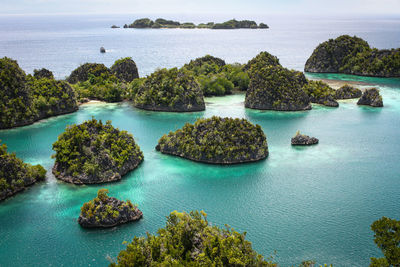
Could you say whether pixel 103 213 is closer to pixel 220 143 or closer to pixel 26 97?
pixel 220 143

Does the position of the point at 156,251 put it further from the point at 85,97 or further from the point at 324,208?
the point at 85,97

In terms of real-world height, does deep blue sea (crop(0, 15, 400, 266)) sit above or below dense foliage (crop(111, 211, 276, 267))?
below

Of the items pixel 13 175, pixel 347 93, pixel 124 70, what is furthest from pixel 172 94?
pixel 347 93

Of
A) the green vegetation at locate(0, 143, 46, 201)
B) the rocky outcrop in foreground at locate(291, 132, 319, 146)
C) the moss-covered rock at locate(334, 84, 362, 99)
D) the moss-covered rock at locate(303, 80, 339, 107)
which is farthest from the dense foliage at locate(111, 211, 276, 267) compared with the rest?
the moss-covered rock at locate(334, 84, 362, 99)

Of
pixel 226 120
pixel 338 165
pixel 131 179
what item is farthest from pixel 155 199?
pixel 338 165

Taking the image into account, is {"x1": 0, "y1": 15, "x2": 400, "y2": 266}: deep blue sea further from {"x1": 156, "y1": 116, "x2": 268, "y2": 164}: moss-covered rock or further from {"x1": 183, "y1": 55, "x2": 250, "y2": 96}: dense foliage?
{"x1": 183, "y1": 55, "x2": 250, "y2": 96}: dense foliage
